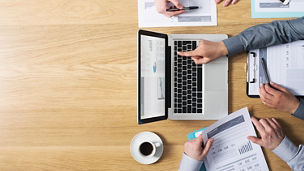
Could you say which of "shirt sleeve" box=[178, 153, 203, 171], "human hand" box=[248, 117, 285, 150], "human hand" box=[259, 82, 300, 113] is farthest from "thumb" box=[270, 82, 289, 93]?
"shirt sleeve" box=[178, 153, 203, 171]

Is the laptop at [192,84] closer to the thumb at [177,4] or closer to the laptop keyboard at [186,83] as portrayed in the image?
the laptop keyboard at [186,83]

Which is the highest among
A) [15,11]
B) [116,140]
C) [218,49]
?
[15,11]

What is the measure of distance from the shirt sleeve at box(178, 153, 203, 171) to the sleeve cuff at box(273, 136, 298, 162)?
1.02 ft

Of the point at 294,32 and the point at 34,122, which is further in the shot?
the point at 34,122

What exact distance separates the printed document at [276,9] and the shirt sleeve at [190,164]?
0.63 metres

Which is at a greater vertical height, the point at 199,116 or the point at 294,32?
the point at 294,32

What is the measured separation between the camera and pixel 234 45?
110 centimetres

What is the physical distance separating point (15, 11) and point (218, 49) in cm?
85

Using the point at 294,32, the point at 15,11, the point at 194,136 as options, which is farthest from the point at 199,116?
the point at 15,11

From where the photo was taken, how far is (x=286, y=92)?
3.62 ft

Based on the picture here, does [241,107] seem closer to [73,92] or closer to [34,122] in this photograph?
[73,92]

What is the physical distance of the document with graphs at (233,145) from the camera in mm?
1126

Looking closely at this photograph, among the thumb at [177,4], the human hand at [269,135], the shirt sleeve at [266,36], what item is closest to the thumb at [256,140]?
the human hand at [269,135]

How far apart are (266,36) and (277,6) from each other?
0.49 feet
